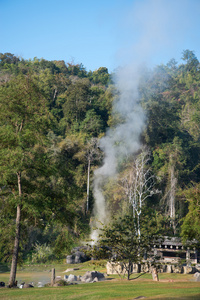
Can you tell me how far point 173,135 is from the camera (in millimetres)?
52281

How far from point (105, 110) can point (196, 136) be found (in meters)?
14.1

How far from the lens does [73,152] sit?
47781mm

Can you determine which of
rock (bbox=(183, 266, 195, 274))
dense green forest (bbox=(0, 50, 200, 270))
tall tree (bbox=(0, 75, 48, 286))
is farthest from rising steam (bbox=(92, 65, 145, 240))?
tall tree (bbox=(0, 75, 48, 286))

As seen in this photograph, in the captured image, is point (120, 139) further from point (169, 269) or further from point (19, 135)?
point (19, 135)

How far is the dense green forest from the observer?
1619 cm

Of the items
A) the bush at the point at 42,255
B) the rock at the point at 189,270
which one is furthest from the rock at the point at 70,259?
the rock at the point at 189,270

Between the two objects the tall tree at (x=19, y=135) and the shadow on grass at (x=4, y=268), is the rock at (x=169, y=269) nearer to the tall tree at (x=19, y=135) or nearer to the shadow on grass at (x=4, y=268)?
the tall tree at (x=19, y=135)

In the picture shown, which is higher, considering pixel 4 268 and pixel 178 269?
pixel 4 268

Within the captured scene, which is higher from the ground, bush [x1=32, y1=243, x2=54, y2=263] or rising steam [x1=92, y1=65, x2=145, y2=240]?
rising steam [x1=92, y1=65, x2=145, y2=240]

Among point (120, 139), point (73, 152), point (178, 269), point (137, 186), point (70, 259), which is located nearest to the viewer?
point (178, 269)

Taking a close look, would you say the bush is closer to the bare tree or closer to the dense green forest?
the dense green forest

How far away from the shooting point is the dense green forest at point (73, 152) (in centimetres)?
1619

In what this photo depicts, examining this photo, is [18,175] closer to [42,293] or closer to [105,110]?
[42,293]

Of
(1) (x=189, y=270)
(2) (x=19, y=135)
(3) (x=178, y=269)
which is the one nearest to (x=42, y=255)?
(3) (x=178, y=269)
